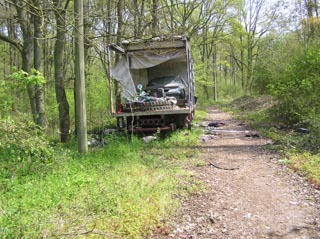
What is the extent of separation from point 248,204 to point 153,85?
7838 mm

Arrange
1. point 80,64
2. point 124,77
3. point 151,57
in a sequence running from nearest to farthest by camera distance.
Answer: point 80,64, point 124,77, point 151,57

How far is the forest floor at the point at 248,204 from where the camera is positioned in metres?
3.77

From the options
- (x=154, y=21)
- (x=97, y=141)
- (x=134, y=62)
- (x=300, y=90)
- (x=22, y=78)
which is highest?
(x=154, y=21)

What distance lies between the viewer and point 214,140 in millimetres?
9672

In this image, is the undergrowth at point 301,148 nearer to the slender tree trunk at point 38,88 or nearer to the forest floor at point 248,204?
the forest floor at point 248,204

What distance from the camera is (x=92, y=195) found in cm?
436

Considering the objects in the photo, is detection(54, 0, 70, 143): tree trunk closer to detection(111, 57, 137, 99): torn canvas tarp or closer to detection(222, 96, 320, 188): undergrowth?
detection(111, 57, 137, 99): torn canvas tarp

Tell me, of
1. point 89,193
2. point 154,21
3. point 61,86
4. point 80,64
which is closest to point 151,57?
point 154,21

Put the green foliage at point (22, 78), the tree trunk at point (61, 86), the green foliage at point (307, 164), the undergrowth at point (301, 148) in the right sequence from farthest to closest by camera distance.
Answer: the tree trunk at point (61, 86) < the undergrowth at point (301, 148) < the green foliage at point (307, 164) < the green foliage at point (22, 78)

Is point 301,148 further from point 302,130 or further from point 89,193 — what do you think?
point 89,193

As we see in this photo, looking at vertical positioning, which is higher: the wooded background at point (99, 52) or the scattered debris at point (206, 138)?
the wooded background at point (99, 52)

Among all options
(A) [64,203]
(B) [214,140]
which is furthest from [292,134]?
(A) [64,203]

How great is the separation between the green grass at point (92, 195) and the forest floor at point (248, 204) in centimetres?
29

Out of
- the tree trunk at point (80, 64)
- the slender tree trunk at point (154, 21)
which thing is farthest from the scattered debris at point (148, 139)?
the slender tree trunk at point (154, 21)
